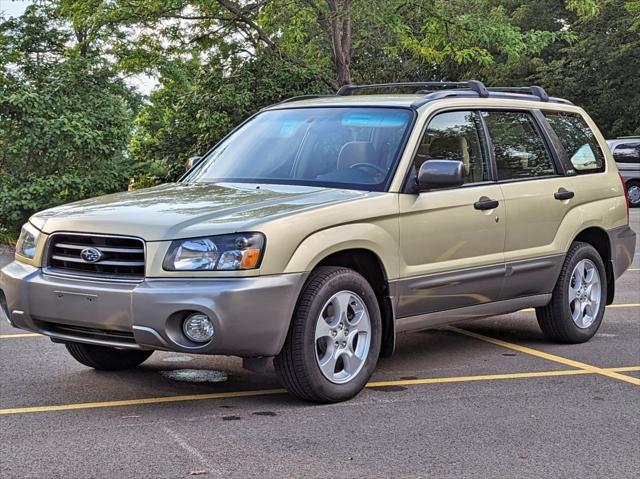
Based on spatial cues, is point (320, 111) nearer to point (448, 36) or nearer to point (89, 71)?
point (89, 71)

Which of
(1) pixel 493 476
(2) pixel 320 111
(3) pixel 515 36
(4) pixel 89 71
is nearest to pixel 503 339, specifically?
(2) pixel 320 111

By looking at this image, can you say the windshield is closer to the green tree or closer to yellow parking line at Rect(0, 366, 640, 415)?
yellow parking line at Rect(0, 366, 640, 415)

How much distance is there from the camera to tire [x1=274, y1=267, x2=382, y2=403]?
5660mm

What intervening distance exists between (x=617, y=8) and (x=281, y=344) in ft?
126

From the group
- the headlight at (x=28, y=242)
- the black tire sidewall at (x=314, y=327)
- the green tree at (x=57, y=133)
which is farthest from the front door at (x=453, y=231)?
the green tree at (x=57, y=133)

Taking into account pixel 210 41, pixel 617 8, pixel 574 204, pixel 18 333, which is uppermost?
pixel 617 8

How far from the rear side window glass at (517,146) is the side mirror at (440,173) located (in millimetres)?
1033

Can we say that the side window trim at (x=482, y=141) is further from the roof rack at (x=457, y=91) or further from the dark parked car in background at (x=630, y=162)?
the dark parked car in background at (x=630, y=162)

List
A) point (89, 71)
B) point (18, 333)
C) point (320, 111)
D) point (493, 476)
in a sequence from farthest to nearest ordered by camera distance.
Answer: point (89, 71) → point (18, 333) → point (320, 111) → point (493, 476)

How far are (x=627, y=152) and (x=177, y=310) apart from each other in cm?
2482

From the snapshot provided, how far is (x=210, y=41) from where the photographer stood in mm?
22625

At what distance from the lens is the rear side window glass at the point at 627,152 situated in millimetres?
28141

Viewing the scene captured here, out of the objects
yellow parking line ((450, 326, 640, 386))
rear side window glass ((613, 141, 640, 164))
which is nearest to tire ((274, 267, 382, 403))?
yellow parking line ((450, 326, 640, 386))

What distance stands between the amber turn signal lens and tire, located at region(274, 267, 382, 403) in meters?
0.39
